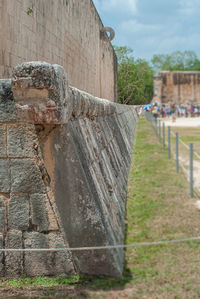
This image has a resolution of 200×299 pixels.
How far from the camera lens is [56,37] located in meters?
6.27

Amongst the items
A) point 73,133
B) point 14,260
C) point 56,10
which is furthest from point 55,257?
point 56,10

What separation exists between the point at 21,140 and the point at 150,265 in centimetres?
164

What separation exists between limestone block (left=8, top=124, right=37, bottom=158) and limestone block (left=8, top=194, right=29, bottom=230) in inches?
13.7

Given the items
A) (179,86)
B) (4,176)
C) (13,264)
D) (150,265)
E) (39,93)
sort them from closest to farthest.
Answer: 1. (39,93)
2. (4,176)
3. (13,264)
4. (150,265)
5. (179,86)

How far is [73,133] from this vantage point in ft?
11.4

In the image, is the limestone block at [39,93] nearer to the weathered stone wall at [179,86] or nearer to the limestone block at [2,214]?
the limestone block at [2,214]

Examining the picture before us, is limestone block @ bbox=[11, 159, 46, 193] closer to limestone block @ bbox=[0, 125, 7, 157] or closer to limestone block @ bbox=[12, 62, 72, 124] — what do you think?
limestone block @ bbox=[0, 125, 7, 157]

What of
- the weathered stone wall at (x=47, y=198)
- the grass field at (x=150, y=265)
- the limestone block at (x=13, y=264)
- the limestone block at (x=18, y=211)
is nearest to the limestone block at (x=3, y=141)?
the weathered stone wall at (x=47, y=198)

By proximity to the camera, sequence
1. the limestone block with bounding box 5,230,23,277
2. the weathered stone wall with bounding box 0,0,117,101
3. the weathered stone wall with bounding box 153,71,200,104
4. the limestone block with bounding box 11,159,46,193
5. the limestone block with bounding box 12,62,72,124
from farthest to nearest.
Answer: the weathered stone wall with bounding box 153,71,200,104 < the weathered stone wall with bounding box 0,0,117,101 < the limestone block with bounding box 5,230,23,277 < the limestone block with bounding box 11,159,46,193 < the limestone block with bounding box 12,62,72,124

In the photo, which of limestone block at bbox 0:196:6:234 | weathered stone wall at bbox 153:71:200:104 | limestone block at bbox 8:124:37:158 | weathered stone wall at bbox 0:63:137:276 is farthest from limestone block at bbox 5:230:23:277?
weathered stone wall at bbox 153:71:200:104

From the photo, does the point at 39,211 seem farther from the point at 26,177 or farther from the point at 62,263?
the point at 62,263

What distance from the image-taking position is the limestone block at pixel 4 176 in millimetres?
3215

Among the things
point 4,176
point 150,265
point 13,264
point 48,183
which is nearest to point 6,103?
point 4,176

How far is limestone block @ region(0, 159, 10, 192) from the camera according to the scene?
321 cm
